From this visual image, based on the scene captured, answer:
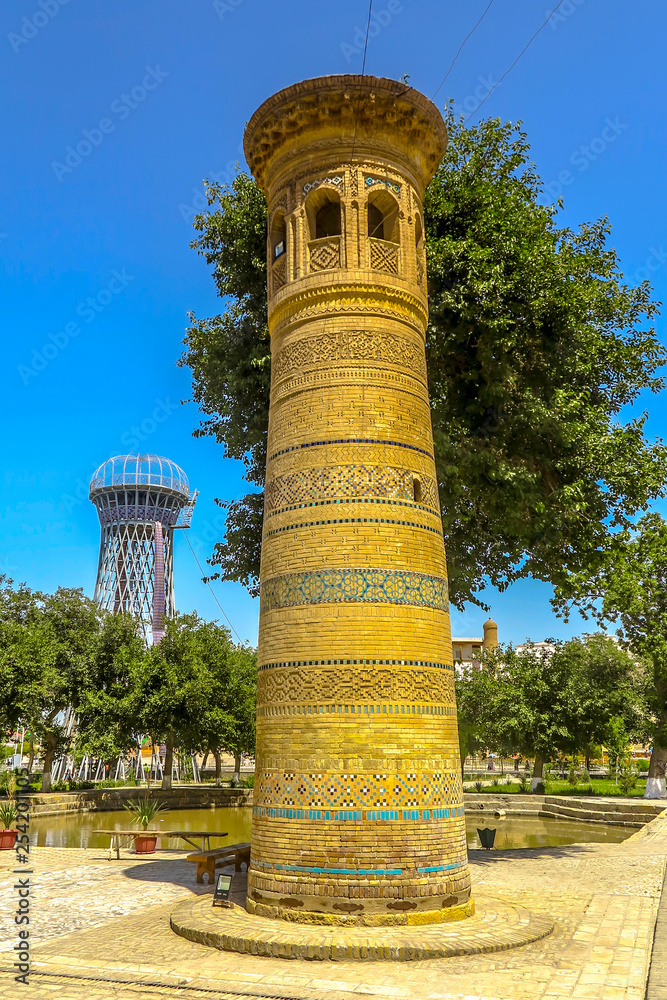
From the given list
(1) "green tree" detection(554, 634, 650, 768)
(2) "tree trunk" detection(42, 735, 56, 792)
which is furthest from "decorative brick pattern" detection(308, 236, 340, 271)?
(1) "green tree" detection(554, 634, 650, 768)

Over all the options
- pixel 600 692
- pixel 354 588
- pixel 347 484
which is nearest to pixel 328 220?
pixel 347 484

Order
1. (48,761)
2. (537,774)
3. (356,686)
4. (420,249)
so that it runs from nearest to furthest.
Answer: (356,686) → (420,249) → (48,761) → (537,774)

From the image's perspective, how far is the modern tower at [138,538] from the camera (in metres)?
52.0

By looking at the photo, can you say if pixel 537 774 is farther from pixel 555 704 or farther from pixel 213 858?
pixel 213 858

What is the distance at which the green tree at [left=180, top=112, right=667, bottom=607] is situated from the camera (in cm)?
1595

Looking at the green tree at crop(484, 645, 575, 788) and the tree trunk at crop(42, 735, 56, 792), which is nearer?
the tree trunk at crop(42, 735, 56, 792)

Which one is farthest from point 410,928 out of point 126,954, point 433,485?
point 433,485

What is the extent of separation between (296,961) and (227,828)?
17770mm

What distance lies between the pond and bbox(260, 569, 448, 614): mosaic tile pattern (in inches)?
486

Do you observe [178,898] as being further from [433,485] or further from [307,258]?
[307,258]

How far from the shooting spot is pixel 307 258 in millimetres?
11461

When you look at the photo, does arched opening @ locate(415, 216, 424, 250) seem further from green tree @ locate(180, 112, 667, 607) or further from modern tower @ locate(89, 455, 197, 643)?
modern tower @ locate(89, 455, 197, 643)

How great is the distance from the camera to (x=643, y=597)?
27875mm

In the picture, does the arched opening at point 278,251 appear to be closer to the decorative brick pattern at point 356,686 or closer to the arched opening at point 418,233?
the arched opening at point 418,233
